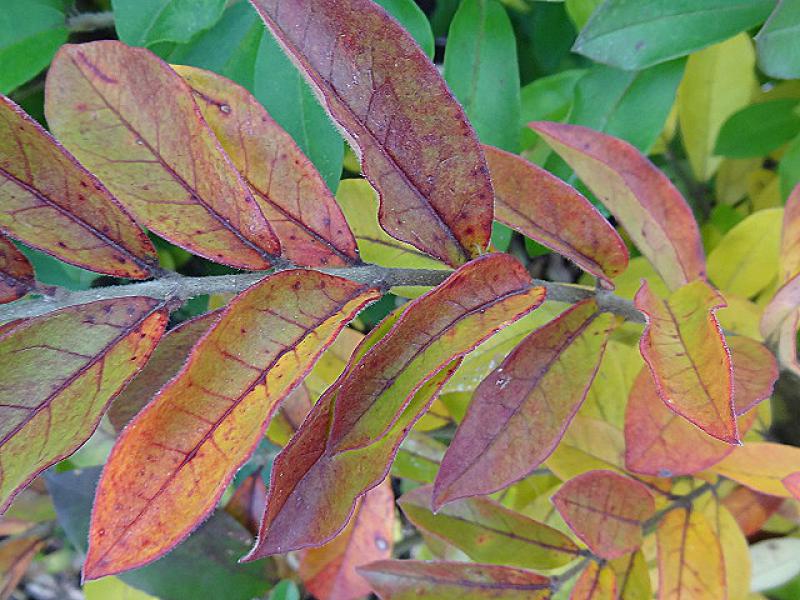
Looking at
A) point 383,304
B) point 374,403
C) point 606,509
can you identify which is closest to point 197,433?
point 374,403

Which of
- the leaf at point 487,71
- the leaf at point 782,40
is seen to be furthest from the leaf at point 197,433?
the leaf at point 782,40

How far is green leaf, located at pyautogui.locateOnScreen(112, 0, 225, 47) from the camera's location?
0.72 metres

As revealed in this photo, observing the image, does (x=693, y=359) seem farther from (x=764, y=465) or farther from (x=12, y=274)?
(x=12, y=274)

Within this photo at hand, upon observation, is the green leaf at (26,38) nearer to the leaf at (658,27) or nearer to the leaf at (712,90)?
the leaf at (658,27)

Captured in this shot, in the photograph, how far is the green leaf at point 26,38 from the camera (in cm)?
84

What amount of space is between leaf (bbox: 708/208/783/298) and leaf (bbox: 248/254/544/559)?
51cm

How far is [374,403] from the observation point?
1.39ft

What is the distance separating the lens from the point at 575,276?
137 cm

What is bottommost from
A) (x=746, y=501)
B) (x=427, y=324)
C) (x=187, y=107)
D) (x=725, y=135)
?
(x=746, y=501)

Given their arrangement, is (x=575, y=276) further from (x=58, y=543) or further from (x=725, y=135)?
(x=58, y=543)

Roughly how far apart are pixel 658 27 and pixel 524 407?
44 centimetres

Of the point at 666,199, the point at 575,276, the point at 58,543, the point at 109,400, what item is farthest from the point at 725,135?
the point at 58,543

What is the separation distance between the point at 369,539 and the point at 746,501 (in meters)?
0.45

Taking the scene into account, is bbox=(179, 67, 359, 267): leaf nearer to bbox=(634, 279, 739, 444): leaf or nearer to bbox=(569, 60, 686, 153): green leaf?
bbox=(634, 279, 739, 444): leaf
